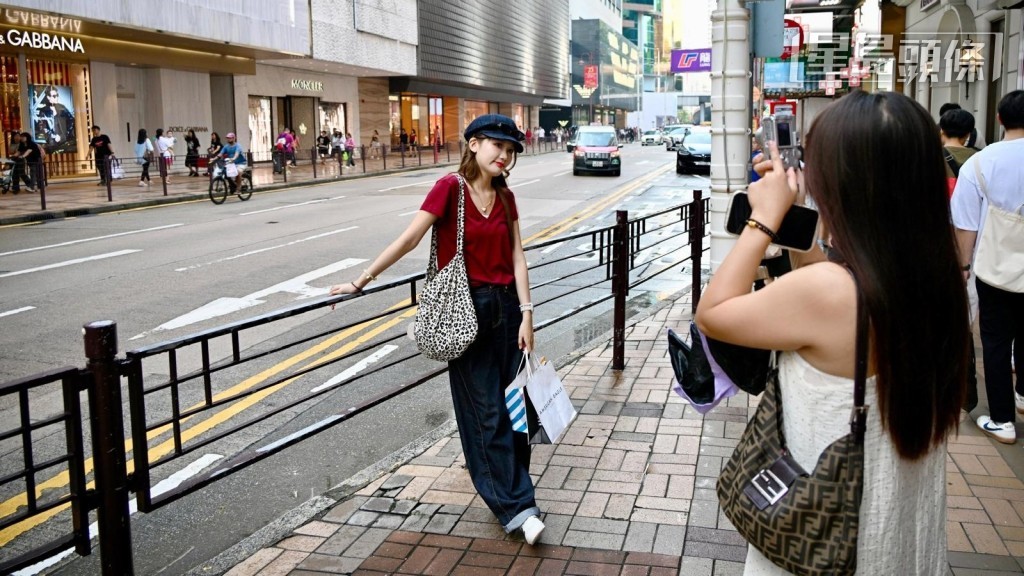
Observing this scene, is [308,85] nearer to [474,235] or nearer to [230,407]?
[230,407]

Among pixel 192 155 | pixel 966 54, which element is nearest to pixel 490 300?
pixel 966 54

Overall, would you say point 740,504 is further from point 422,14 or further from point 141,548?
point 422,14

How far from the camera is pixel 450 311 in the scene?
381 cm

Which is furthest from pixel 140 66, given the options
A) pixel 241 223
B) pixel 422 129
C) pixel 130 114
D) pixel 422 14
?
pixel 422 129

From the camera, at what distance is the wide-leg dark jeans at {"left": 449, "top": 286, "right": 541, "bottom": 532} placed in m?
3.92

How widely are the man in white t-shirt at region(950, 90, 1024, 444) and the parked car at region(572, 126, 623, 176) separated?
2576 cm

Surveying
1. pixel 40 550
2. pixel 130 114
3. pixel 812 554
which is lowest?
pixel 40 550

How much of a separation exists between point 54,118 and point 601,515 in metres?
28.7

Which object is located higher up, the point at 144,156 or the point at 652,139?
the point at 652,139

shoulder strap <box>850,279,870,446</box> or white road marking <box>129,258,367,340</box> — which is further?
white road marking <box>129,258,367,340</box>

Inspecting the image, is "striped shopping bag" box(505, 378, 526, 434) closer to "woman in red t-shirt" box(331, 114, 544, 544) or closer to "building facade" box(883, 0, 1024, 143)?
"woman in red t-shirt" box(331, 114, 544, 544)

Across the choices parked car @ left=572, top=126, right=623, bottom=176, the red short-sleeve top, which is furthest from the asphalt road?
parked car @ left=572, top=126, right=623, bottom=176

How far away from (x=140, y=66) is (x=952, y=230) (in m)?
34.3

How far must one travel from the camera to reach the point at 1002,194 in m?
4.80
